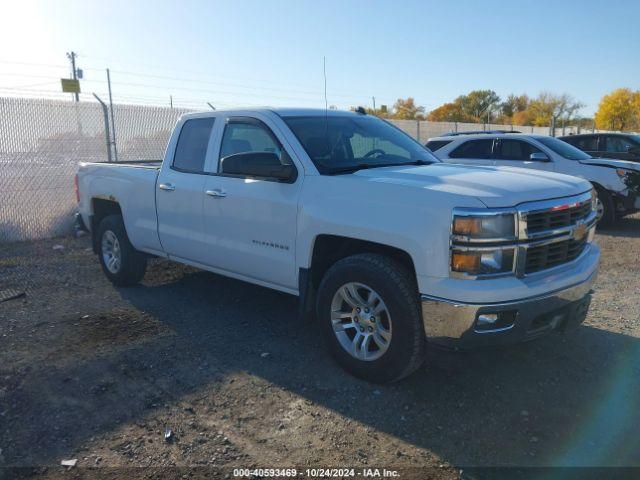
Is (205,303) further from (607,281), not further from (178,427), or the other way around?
(607,281)

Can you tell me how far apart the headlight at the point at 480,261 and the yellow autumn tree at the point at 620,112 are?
66.5m

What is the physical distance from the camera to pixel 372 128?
5.12 meters

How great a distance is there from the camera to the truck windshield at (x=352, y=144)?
4363 mm

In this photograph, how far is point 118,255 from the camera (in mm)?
6395

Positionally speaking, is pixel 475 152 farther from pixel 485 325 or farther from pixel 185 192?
pixel 485 325

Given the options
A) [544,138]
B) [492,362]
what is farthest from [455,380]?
[544,138]

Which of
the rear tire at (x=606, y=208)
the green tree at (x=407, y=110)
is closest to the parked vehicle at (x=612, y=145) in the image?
the rear tire at (x=606, y=208)

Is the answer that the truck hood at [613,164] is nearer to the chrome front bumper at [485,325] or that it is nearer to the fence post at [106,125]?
the chrome front bumper at [485,325]

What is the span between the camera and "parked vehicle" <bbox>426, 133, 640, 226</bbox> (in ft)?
31.9

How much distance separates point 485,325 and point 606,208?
310 inches

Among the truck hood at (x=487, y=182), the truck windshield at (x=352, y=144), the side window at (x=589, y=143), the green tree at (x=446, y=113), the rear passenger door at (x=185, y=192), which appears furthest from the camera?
the green tree at (x=446, y=113)

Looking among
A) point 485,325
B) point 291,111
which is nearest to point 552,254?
point 485,325

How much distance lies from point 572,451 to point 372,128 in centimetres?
Answer: 312

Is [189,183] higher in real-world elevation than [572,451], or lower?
higher
